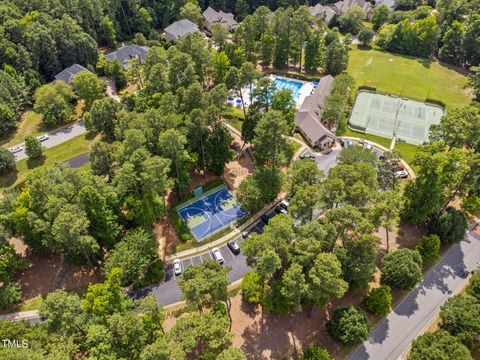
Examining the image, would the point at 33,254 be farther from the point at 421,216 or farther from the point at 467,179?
the point at 467,179

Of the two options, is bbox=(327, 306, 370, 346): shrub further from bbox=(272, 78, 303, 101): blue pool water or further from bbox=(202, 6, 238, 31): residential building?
bbox=(202, 6, 238, 31): residential building

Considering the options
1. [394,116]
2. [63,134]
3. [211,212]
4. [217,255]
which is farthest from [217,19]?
[217,255]

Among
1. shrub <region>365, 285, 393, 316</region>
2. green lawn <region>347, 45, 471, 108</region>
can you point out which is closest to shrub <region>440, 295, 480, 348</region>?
shrub <region>365, 285, 393, 316</region>

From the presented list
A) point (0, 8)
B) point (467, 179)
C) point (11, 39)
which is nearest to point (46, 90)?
point (11, 39)

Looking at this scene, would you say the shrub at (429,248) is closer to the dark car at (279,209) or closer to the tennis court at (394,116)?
the dark car at (279,209)

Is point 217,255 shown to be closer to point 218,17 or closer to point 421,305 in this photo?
point 421,305

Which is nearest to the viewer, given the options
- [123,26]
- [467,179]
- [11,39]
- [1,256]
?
[1,256]
